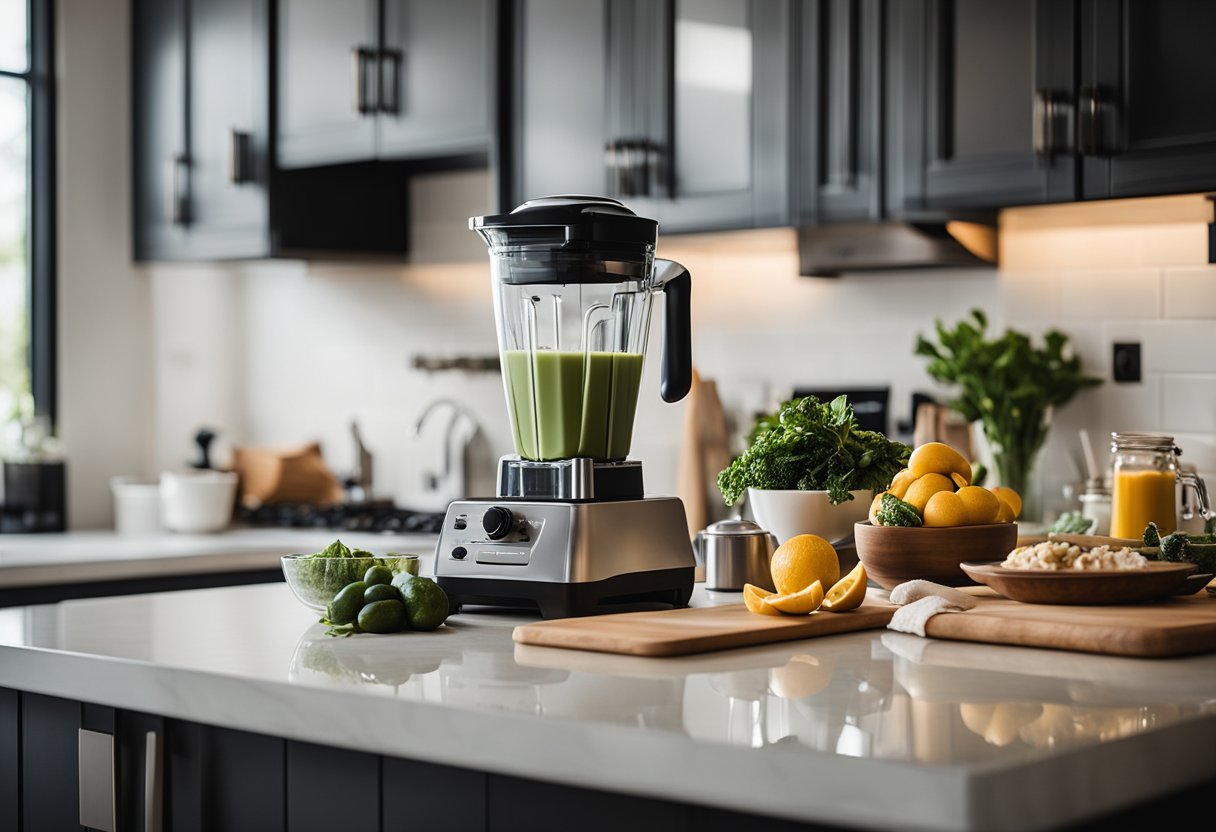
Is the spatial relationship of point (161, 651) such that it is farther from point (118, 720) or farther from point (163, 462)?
point (163, 462)

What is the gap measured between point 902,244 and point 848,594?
5.15 ft

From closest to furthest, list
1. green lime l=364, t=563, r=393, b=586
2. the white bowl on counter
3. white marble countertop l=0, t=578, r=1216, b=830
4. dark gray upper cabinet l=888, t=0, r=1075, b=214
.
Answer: white marble countertop l=0, t=578, r=1216, b=830 < green lime l=364, t=563, r=393, b=586 < dark gray upper cabinet l=888, t=0, r=1075, b=214 < the white bowl on counter

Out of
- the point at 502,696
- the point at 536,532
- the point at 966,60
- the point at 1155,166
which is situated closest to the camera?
the point at 502,696

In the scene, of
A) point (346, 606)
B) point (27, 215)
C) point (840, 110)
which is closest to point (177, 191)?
point (27, 215)

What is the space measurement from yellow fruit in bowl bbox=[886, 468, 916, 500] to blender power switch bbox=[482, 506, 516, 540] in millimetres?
509

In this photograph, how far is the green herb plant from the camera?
3.04 m

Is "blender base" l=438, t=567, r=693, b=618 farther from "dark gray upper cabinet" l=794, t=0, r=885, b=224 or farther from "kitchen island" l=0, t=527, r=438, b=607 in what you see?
"kitchen island" l=0, t=527, r=438, b=607

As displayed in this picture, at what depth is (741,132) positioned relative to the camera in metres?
3.20

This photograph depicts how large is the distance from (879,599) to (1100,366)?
1.41 metres

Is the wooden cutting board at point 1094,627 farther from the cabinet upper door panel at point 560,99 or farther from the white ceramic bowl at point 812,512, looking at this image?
the cabinet upper door panel at point 560,99

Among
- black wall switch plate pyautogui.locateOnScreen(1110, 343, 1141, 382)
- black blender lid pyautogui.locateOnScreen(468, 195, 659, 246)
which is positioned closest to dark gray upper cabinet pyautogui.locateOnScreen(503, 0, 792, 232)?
black wall switch plate pyautogui.locateOnScreen(1110, 343, 1141, 382)

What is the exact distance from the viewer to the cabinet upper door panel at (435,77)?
12.0 feet

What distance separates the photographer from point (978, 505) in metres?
1.88

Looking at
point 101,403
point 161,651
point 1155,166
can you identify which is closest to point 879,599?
point 161,651
